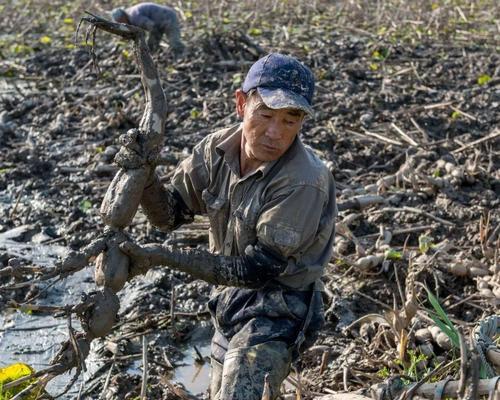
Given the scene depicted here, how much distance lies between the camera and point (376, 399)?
2.60 m

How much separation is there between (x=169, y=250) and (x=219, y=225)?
35 centimetres

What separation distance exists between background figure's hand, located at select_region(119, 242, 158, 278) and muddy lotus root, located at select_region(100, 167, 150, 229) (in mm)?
137

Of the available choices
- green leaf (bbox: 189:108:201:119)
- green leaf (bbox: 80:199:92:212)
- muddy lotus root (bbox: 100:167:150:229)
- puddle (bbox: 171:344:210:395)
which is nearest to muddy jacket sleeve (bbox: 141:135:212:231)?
muddy lotus root (bbox: 100:167:150:229)

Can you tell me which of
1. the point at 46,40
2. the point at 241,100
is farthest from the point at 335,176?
the point at 46,40

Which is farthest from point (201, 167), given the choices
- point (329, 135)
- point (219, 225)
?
point (329, 135)

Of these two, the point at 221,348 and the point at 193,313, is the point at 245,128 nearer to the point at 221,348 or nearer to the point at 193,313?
the point at 221,348

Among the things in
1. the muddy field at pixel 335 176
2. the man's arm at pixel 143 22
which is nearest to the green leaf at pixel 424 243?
the muddy field at pixel 335 176

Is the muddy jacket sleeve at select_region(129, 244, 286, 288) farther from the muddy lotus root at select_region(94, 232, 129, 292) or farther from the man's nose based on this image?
the man's nose

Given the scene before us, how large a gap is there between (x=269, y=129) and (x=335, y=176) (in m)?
2.99

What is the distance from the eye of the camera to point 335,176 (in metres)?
5.97

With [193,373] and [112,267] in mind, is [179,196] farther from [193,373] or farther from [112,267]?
[193,373]

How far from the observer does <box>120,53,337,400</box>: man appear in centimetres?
298

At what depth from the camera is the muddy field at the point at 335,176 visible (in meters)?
3.92

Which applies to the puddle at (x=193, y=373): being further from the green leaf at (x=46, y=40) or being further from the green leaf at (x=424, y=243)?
the green leaf at (x=46, y=40)
